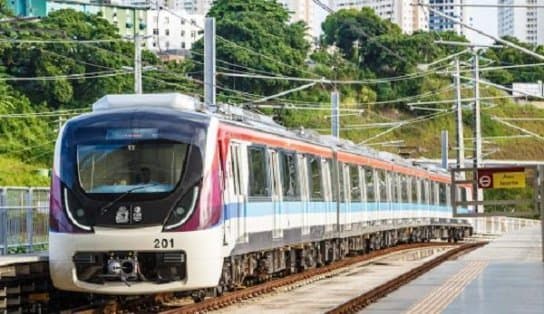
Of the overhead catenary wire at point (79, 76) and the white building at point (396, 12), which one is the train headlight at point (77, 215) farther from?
the white building at point (396, 12)

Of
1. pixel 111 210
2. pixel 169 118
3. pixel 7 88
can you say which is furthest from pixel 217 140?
pixel 7 88

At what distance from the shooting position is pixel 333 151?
108ft

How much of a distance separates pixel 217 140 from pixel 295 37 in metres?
76.2

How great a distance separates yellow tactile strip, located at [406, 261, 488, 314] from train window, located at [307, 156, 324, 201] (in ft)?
12.2

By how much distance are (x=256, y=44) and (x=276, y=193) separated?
6392 centimetres

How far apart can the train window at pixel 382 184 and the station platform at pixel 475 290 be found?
10.2 metres

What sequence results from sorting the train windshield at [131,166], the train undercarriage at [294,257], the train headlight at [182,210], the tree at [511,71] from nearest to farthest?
the train headlight at [182,210] < the train windshield at [131,166] < the train undercarriage at [294,257] < the tree at [511,71]

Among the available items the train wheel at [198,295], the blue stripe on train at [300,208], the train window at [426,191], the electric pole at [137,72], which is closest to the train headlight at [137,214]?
the blue stripe on train at [300,208]

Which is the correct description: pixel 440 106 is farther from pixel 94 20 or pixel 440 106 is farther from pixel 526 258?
pixel 526 258

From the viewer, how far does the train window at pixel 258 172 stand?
2247 cm

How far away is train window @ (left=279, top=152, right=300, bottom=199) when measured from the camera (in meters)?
25.5

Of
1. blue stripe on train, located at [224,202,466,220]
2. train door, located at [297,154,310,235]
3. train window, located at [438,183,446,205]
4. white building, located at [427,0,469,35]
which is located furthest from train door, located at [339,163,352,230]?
train window, located at [438,183,446,205]

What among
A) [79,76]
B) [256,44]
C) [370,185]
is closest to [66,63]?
[79,76]

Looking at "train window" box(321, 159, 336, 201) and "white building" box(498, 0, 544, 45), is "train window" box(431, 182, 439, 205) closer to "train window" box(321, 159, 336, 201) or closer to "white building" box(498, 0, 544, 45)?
"train window" box(321, 159, 336, 201)
